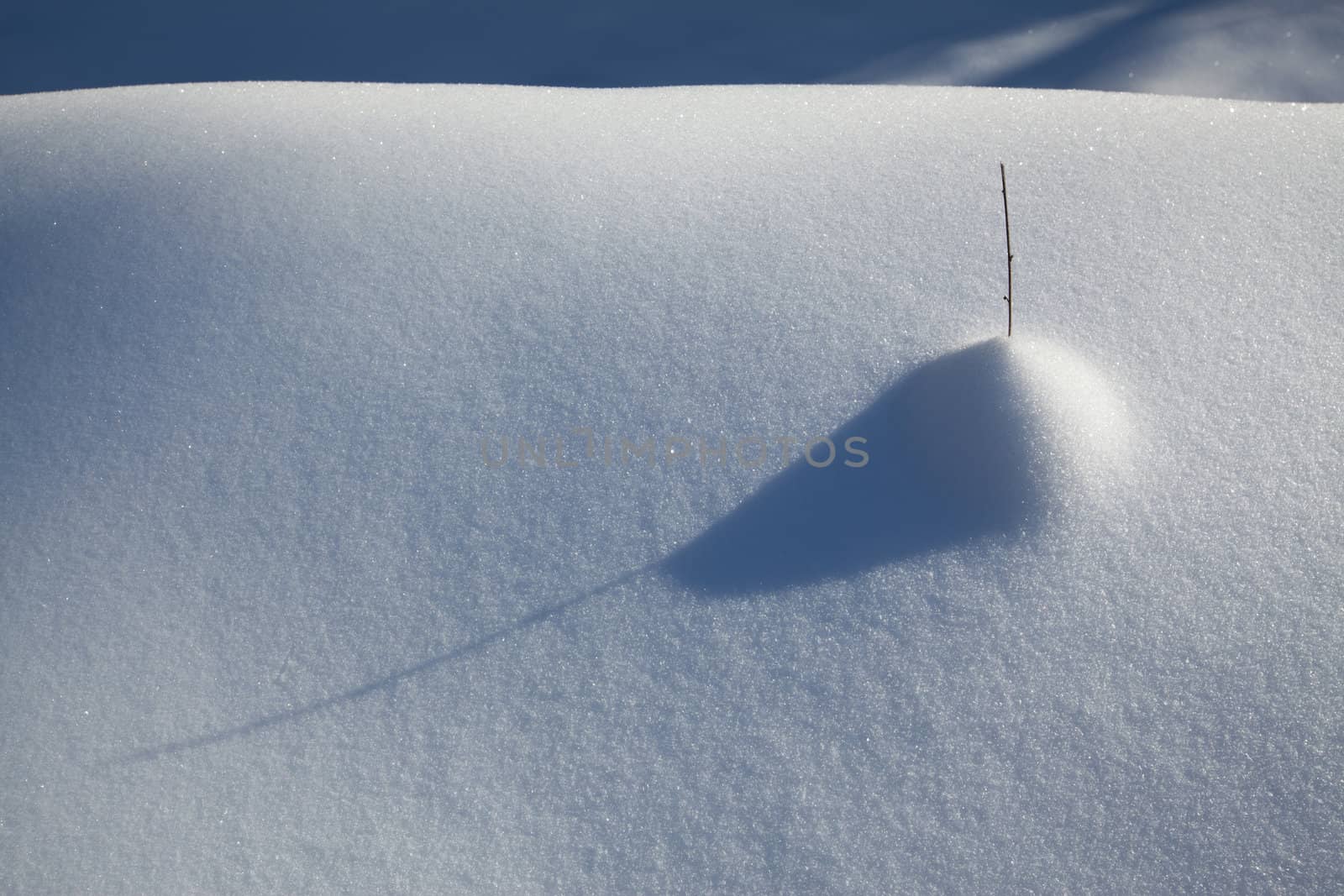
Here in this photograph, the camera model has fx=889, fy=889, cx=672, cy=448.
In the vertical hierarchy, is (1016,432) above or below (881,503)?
above

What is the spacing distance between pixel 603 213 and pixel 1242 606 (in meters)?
1.46

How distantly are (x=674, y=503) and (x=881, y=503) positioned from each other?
14.9 inches

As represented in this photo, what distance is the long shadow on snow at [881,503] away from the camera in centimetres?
154

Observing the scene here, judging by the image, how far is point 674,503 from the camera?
1.64m

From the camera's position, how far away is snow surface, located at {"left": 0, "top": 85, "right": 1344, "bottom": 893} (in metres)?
1.32

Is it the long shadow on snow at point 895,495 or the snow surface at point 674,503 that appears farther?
the long shadow on snow at point 895,495

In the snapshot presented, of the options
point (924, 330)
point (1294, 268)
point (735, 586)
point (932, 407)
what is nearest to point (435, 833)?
point (735, 586)

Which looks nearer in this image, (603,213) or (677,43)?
(603,213)

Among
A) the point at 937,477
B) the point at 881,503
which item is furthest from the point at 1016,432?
the point at 881,503

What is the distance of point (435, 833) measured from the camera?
1.33 m

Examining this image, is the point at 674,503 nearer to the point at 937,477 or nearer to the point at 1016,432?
the point at 937,477

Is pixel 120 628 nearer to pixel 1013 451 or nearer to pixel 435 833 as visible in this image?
pixel 435 833

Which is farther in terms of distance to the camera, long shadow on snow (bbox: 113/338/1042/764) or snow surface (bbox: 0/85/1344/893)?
long shadow on snow (bbox: 113/338/1042/764)

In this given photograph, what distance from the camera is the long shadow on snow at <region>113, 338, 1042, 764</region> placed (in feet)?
5.04
